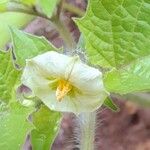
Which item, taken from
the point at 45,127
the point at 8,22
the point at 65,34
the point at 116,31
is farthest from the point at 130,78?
the point at 8,22

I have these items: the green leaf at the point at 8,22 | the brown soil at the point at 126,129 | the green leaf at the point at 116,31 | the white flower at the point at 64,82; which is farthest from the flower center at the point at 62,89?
the brown soil at the point at 126,129

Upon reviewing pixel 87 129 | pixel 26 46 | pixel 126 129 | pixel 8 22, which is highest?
pixel 26 46

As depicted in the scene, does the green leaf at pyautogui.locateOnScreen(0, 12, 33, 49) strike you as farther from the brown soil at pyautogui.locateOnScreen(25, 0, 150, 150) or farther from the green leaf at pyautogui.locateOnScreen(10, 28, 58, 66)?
the brown soil at pyautogui.locateOnScreen(25, 0, 150, 150)

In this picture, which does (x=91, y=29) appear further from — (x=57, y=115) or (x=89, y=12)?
(x=57, y=115)

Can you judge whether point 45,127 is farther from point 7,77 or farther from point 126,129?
point 126,129

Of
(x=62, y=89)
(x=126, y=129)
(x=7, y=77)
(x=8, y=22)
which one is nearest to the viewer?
(x=62, y=89)
